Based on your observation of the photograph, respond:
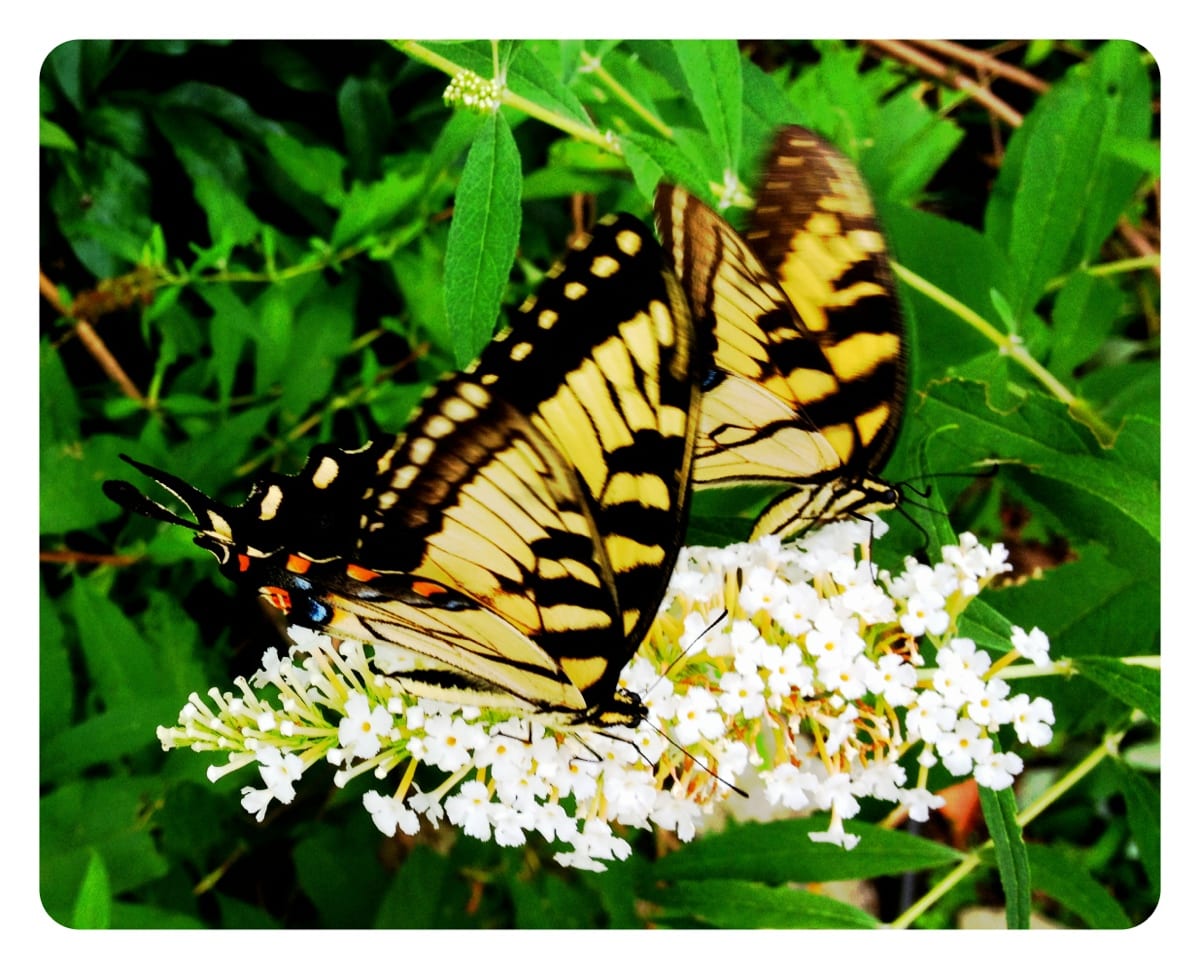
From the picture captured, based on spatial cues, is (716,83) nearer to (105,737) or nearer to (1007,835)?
(1007,835)

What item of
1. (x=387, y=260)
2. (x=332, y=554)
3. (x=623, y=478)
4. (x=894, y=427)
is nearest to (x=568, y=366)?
(x=623, y=478)

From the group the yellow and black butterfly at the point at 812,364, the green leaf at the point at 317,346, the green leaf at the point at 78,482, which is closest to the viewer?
the yellow and black butterfly at the point at 812,364

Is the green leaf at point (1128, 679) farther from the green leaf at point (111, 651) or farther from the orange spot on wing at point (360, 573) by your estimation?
the green leaf at point (111, 651)

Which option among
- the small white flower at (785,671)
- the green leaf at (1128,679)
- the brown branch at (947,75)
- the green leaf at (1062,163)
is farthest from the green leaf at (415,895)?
the brown branch at (947,75)

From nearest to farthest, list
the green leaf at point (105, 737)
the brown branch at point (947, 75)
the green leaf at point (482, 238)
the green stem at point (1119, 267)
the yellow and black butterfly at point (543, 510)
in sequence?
1. the yellow and black butterfly at point (543, 510)
2. the green leaf at point (482, 238)
3. the green leaf at point (105, 737)
4. the green stem at point (1119, 267)
5. the brown branch at point (947, 75)

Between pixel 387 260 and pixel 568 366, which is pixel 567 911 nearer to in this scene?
pixel 568 366
